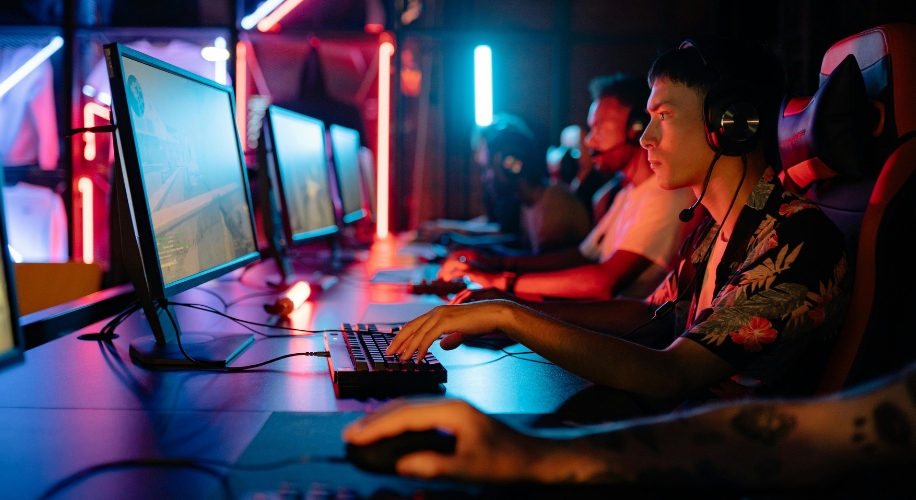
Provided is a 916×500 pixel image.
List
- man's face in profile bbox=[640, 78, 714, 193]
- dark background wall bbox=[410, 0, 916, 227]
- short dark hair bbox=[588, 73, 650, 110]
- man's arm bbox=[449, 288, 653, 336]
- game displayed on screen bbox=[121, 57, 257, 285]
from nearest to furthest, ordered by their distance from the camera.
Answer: game displayed on screen bbox=[121, 57, 257, 285]
man's face in profile bbox=[640, 78, 714, 193]
man's arm bbox=[449, 288, 653, 336]
short dark hair bbox=[588, 73, 650, 110]
dark background wall bbox=[410, 0, 916, 227]

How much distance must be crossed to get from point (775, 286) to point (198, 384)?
2.80ft

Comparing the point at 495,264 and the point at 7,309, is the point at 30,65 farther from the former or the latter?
the point at 7,309

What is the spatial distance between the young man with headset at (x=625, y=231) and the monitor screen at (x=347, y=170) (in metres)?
0.74

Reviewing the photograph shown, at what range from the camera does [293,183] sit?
2027mm

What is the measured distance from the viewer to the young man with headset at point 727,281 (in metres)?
1.00

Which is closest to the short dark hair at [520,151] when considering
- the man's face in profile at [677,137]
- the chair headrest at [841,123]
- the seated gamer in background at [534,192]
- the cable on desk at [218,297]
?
the seated gamer in background at [534,192]

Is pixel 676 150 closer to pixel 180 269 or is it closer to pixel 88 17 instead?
pixel 180 269

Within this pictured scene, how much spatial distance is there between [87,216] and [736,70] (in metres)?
5.08

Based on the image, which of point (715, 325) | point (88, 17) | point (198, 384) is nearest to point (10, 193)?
point (88, 17)

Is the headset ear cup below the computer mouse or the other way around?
the other way around

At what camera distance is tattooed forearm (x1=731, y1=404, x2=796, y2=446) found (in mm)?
651

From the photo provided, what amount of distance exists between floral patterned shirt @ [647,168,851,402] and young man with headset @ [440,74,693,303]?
95 centimetres

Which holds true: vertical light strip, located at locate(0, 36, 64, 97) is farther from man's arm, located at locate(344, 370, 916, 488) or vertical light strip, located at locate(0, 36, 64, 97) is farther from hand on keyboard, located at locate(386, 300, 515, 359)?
man's arm, located at locate(344, 370, 916, 488)

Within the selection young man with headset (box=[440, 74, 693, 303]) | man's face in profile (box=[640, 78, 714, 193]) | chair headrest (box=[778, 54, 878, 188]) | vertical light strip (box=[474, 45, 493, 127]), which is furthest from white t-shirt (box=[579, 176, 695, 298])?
vertical light strip (box=[474, 45, 493, 127])
